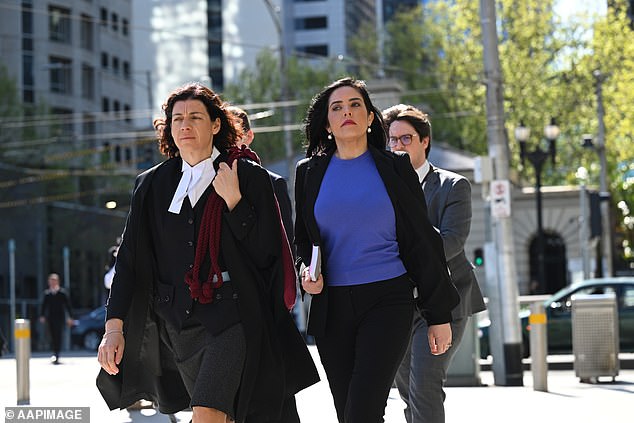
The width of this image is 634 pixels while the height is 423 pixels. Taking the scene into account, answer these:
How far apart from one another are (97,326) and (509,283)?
2050 cm

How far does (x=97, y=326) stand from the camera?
37.5 meters

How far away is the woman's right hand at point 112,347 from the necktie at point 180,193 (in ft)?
1.75

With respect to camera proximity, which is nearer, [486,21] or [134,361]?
[134,361]

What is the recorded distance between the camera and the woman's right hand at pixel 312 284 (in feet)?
20.3

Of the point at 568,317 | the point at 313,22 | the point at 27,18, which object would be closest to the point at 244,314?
the point at 568,317

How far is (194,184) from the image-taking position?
6.13 meters

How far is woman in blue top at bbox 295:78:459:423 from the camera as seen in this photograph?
616cm

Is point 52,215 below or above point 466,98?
below

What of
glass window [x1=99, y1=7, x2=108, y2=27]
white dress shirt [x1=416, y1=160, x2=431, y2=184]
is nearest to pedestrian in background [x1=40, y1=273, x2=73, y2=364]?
white dress shirt [x1=416, y1=160, x2=431, y2=184]

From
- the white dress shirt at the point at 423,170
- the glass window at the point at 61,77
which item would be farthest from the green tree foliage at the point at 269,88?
the white dress shirt at the point at 423,170

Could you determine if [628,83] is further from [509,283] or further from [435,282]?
[435,282]

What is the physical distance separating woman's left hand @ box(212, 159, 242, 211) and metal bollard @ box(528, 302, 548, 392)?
1003 cm

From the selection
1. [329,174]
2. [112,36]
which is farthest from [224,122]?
[112,36]

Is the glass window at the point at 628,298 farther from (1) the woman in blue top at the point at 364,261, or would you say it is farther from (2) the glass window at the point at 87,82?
(2) the glass window at the point at 87,82
